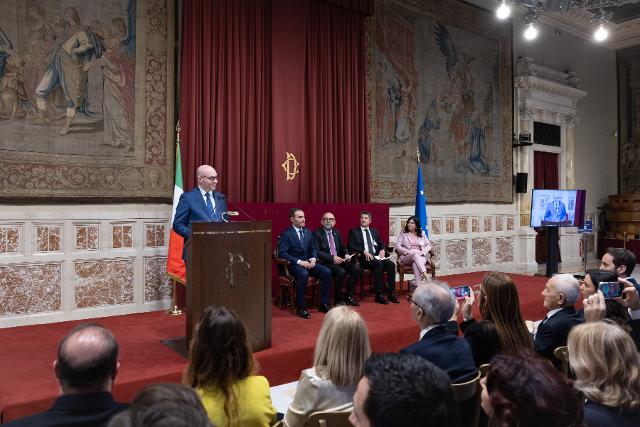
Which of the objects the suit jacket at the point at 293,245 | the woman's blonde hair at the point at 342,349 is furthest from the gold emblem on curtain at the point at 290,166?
the woman's blonde hair at the point at 342,349

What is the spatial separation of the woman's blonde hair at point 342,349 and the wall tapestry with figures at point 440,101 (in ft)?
20.2

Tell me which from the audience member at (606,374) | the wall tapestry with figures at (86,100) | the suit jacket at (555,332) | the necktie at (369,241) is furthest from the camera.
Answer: the necktie at (369,241)

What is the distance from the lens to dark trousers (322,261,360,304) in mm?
6301

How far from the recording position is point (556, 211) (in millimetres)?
9211

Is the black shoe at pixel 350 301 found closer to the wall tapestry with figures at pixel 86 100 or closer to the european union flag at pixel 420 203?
the european union flag at pixel 420 203

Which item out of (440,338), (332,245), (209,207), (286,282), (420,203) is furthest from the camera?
(420,203)

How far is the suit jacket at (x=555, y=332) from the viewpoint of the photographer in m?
3.02

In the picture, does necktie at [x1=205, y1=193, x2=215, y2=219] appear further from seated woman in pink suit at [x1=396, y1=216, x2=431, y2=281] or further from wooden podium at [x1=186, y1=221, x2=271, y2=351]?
seated woman in pink suit at [x1=396, y1=216, x2=431, y2=281]

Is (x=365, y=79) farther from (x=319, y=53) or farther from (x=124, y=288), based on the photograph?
(x=124, y=288)

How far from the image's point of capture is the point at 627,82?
42.4 feet

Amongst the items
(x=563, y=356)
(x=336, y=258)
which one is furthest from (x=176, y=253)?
(x=563, y=356)

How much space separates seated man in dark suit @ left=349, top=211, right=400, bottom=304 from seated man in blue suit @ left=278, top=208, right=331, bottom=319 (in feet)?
2.60

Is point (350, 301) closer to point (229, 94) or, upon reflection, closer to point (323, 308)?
point (323, 308)

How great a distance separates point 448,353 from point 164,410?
5.15 ft
